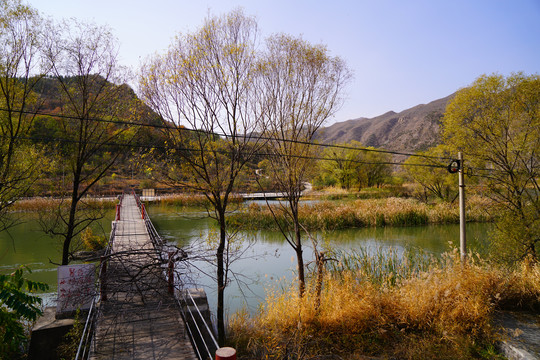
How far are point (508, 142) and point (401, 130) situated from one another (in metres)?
106

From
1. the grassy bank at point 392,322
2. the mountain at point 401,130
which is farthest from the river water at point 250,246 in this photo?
the mountain at point 401,130

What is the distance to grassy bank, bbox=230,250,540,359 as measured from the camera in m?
5.09

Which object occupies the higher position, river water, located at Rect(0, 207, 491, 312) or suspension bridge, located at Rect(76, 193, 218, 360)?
suspension bridge, located at Rect(76, 193, 218, 360)

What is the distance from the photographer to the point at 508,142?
884 centimetres

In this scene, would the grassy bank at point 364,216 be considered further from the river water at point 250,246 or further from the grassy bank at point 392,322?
the grassy bank at point 392,322

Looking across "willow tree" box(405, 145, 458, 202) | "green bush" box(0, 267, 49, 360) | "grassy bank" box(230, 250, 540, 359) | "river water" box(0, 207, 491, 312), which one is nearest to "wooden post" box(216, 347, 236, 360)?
"grassy bank" box(230, 250, 540, 359)

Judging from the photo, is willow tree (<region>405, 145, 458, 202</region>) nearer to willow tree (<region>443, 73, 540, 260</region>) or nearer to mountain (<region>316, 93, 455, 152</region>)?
willow tree (<region>443, 73, 540, 260</region>)

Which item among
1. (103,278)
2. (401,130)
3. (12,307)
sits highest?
(401,130)

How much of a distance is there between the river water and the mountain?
57322mm

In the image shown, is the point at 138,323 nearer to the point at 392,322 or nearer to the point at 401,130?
the point at 392,322

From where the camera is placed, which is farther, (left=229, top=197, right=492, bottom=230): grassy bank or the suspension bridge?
(left=229, top=197, right=492, bottom=230): grassy bank

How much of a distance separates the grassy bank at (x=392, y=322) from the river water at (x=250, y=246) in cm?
115

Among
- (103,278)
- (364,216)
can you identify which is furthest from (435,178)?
(103,278)

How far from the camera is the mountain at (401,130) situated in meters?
86.5
